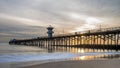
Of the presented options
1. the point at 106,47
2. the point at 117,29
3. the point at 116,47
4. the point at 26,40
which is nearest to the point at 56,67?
the point at 117,29

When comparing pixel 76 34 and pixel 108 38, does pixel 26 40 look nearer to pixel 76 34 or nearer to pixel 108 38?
pixel 76 34

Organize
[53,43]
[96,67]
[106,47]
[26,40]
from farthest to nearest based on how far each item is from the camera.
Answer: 1. [26,40]
2. [53,43]
3. [106,47]
4. [96,67]

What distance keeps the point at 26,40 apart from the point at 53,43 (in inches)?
587

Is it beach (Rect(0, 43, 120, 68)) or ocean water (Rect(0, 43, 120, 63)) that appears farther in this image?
ocean water (Rect(0, 43, 120, 63))

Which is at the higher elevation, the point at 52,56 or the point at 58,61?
the point at 58,61

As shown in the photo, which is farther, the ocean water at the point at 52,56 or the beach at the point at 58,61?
the ocean water at the point at 52,56

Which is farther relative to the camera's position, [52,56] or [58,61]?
[52,56]

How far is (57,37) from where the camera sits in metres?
53.2

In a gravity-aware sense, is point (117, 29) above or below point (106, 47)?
above

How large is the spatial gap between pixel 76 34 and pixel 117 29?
12279 mm

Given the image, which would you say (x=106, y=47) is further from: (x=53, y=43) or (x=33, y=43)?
(x=33, y=43)

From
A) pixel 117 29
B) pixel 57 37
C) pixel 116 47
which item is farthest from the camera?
pixel 57 37

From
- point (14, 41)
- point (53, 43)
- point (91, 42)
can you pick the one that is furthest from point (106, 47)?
point (14, 41)

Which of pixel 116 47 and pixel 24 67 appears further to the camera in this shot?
pixel 116 47
